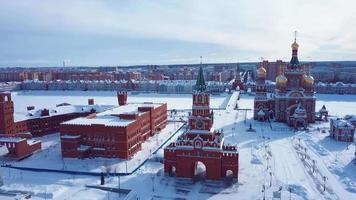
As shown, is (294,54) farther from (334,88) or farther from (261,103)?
(334,88)

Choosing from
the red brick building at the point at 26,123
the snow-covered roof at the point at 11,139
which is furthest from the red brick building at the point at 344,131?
the snow-covered roof at the point at 11,139

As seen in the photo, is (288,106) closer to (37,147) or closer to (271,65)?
(37,147)

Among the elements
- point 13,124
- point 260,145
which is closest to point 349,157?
point 260,145

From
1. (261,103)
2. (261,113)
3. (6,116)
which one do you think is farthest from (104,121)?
(261,103)

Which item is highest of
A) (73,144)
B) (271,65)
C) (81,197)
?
(271,65)

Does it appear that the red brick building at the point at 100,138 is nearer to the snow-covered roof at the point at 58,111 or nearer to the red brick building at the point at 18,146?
the red brick building at the point at 18,146

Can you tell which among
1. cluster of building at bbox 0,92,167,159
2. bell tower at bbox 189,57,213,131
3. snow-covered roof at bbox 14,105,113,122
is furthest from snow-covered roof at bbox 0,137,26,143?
bell tower at bbox 189,57,213,131
